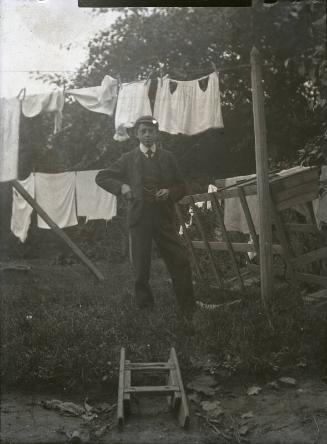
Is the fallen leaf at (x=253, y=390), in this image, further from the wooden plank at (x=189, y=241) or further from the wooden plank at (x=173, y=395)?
the wooden plank at (x=189, y=241)

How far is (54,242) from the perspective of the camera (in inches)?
161

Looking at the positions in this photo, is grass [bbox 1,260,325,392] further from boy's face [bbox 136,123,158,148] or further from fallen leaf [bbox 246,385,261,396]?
boy's face [bbox 136,123,158,148]

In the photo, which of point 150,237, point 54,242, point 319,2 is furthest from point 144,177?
point 319,2

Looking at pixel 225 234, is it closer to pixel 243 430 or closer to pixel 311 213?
pixel 311 213

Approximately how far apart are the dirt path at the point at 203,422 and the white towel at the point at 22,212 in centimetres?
158

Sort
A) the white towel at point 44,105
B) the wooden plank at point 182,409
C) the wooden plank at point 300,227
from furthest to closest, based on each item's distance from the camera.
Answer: the white towel at point 44,105 < the wooden plank at point 300,227 < the wooden plank at point 182,409

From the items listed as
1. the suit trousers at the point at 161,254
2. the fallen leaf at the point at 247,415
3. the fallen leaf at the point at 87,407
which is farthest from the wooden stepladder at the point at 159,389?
the suit trousers at the point at 161,254

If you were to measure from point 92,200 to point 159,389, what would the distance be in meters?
2.05

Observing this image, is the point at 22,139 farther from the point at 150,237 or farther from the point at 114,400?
the point at 114,400

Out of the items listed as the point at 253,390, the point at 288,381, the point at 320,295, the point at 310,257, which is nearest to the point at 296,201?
the point at 310,257

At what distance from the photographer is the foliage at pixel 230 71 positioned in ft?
10.2

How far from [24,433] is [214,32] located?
320 centimetres

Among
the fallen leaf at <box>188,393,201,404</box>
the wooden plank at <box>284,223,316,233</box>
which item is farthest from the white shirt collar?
the fallen leaf at <box>188,393,201,404</box>

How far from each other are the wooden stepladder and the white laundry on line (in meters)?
1.80
